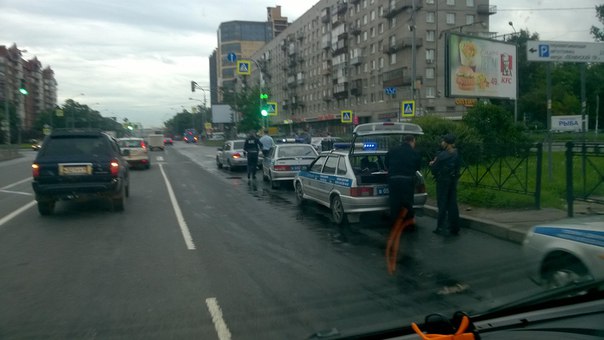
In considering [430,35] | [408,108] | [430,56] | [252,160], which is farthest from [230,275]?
[430,56]

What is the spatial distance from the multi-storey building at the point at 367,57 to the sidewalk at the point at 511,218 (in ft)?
64.1

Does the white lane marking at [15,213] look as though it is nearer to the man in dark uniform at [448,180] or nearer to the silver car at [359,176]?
the silver car at [359,176]

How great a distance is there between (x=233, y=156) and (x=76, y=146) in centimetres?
1358

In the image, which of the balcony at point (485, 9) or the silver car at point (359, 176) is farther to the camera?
the balcony at point (485, 9)

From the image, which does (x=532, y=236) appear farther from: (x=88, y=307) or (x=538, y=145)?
(x=538, y=145)

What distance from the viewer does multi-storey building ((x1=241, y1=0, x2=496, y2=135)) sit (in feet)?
180

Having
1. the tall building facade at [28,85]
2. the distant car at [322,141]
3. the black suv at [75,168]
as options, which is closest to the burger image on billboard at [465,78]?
the distant car at [322,141]

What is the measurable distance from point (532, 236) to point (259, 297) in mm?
2933

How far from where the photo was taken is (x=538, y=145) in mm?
10516

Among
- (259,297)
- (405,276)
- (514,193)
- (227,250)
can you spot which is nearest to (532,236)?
(405,276)

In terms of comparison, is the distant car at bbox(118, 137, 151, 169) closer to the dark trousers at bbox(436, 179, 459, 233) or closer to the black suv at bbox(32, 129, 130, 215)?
the black suv at bbox(32, 129, 130, 215)

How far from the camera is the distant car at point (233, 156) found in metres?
25.0

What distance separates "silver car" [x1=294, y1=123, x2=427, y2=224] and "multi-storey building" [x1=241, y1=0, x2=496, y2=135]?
62.4 feet

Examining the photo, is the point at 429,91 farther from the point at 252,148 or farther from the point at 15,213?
the point at 15,213
